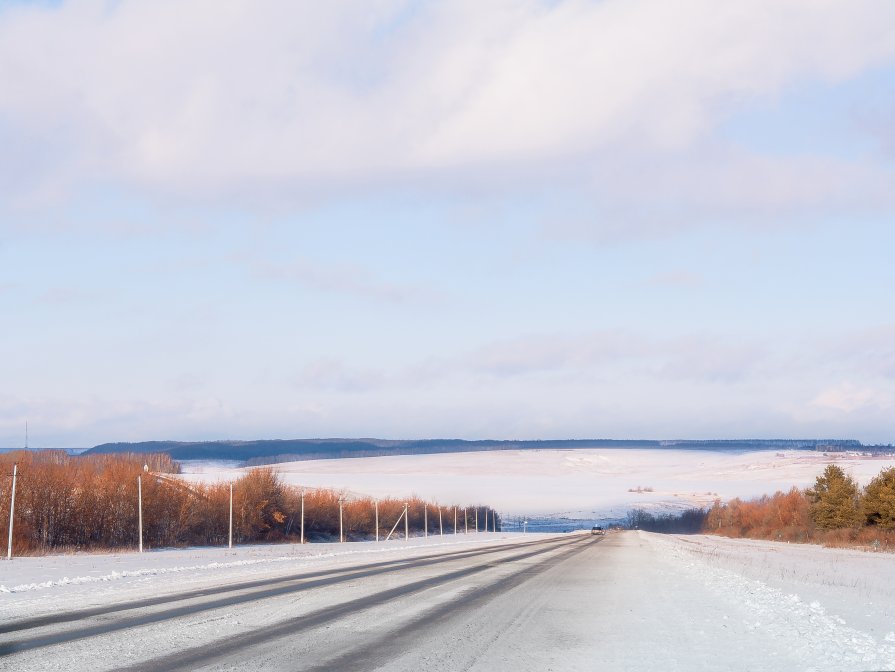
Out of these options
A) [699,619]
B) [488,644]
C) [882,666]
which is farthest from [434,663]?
[699,619]

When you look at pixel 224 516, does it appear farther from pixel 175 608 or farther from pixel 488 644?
pixel 488 644

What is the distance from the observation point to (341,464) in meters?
175

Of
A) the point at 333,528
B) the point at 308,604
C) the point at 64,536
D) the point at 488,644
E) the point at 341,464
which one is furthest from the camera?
the point at 341,464

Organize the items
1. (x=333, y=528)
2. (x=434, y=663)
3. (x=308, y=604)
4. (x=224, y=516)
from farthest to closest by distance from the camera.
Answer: (x=333, y=528) → (x=224, y=516) → (x=308, y=604) → (x=434, y=663)

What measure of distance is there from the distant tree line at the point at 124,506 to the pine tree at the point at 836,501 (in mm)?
48649

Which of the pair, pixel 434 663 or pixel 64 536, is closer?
pixel 434 663

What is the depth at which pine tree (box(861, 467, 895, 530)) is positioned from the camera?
218ft

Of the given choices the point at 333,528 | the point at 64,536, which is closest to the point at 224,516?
the point at 64,536

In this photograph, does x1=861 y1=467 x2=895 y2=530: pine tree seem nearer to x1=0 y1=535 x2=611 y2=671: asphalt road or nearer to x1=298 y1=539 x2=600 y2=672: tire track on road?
x1=0 y1=535 x2=611 y2=671: asphalt road

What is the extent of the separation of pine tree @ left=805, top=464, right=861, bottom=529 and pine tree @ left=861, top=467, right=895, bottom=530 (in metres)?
6.00

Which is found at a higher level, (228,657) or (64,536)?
(228,657)

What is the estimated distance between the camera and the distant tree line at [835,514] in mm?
67562

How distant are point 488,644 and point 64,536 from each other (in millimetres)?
44916

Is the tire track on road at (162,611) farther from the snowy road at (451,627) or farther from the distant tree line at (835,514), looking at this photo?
the distant tree line at (835,514)
